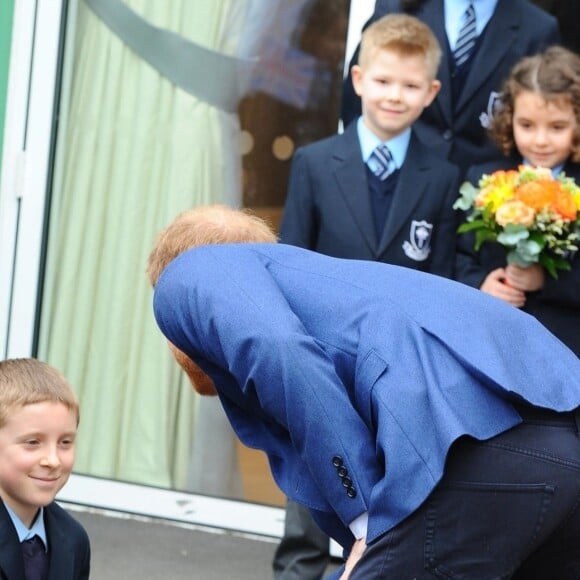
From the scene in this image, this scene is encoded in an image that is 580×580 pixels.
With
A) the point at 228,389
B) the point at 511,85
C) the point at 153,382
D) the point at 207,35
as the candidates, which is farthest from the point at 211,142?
the point at 228,389

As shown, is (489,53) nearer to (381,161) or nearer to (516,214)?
(381,161)

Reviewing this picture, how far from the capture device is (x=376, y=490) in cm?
265

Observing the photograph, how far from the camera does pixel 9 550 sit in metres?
3.32

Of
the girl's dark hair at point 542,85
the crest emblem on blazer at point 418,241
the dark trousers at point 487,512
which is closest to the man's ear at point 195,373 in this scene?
the dark trousers at point 487,512

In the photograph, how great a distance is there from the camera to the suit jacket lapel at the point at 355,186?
186 inches

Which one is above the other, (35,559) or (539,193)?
(539,193)

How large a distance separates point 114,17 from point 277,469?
3415 millimetres

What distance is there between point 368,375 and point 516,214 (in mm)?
1701

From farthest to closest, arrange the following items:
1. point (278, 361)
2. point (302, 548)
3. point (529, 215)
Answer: point (302, 548), point (529, 215), point (278, 361)

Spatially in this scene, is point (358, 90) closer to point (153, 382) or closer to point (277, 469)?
point (153, 382)

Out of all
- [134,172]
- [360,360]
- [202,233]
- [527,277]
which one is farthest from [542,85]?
[360,360]

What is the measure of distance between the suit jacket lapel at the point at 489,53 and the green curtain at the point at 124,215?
3.96ft

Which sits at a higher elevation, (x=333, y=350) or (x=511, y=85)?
(x=511, y=85)

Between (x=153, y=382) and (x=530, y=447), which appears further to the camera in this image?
(x=153, y=382)
